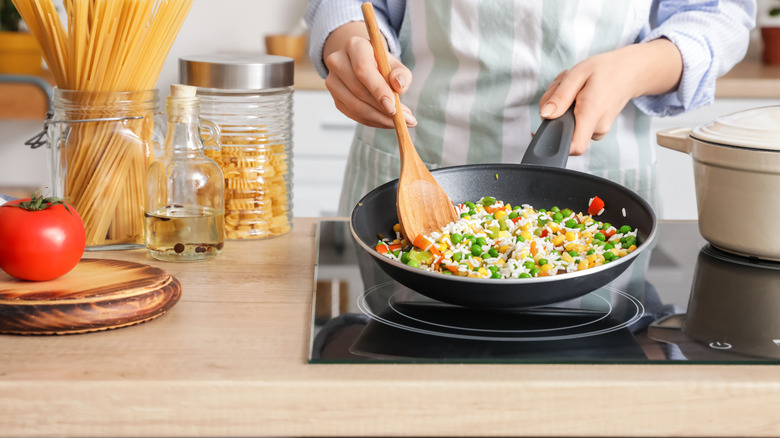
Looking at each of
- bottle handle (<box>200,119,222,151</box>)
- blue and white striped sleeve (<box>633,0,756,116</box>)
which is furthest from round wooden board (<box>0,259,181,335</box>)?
blue and white striped sleeve (<box>633,0,756,116</box>)

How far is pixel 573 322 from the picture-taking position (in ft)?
2.40

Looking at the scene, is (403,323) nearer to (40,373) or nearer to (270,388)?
(270,388)

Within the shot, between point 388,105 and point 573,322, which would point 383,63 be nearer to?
point 388,105

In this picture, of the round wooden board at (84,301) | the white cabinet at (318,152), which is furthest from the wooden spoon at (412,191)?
the white cabinet at (318,152)

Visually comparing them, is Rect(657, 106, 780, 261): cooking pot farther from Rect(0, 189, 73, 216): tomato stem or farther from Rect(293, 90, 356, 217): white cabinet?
Rect(293, 90, 356, 217): white cabinet

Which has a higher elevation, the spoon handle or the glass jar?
the spoon handle

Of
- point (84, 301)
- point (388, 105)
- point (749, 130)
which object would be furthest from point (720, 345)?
point (84, 301)

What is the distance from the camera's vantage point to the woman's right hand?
92 cm

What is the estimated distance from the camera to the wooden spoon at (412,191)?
88 cm

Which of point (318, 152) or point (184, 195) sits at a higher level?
point (184, 195)

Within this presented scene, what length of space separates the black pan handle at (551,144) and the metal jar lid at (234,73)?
34 centimetres

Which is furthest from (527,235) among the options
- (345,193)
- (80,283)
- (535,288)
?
(345,193)

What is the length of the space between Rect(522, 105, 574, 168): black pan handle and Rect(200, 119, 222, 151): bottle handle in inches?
15.4

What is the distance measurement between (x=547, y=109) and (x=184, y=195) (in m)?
0.47
